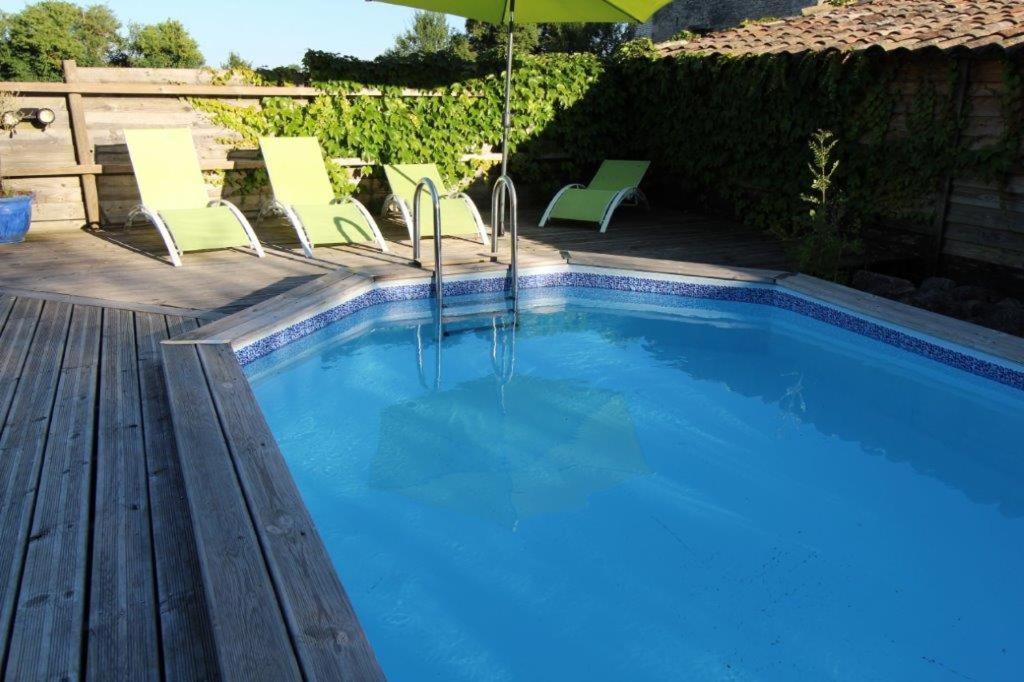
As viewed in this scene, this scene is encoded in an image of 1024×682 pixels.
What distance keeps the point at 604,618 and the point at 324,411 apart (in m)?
2.19

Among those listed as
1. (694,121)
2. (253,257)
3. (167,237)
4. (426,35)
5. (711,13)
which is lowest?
(253,257)

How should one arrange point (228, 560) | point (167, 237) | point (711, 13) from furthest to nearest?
point (711, 13) < point (167, 237) < point (228, 560)

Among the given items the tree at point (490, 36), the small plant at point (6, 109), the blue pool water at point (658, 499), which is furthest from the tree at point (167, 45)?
the blue pool water at point (658, 499)

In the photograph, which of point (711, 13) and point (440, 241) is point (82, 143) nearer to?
point (440, 241)

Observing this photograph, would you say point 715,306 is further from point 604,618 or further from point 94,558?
point 94,558

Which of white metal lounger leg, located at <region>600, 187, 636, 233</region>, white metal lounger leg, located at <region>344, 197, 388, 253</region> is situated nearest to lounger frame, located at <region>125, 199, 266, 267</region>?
white metal lounger leg, located at <region>344, 197, 388, 253</region>

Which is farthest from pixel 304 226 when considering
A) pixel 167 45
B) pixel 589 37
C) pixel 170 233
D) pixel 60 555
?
pixel 167 45

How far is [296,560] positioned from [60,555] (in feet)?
2.46

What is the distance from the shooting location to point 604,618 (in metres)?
2.75

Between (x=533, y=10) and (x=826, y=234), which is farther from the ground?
(x=533, y=10)

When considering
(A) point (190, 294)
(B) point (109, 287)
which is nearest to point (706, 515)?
(A) point (190, 294)

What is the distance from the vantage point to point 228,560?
2.18m

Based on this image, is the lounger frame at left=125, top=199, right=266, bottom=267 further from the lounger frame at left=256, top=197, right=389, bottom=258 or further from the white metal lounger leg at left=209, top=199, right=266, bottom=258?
the lounger frame at left=256, top=197, right=389, bottom=258

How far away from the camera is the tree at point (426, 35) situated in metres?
33.9
